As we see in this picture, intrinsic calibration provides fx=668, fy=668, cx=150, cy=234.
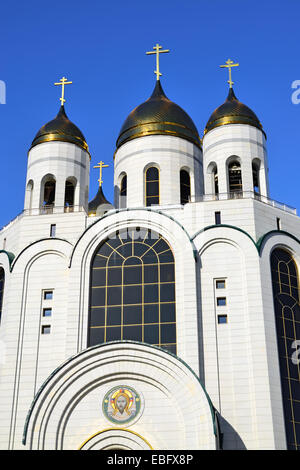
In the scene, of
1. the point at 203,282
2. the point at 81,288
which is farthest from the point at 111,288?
the point at 203,282

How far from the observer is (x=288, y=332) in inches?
1019

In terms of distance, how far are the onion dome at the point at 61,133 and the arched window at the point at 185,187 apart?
484 cm

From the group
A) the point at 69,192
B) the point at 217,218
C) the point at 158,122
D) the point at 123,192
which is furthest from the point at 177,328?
the point at 158,122

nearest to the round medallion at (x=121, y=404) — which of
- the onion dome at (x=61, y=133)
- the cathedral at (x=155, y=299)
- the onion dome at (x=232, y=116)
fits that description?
the cathedral at (x=155, y=299)

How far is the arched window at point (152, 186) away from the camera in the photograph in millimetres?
30594

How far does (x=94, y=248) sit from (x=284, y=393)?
369 inches

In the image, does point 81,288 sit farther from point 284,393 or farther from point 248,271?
point 284,393

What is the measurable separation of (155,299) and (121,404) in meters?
4.34

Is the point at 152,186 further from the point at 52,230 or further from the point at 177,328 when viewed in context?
the point at 177,328

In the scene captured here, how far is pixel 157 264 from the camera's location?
26.8 metres

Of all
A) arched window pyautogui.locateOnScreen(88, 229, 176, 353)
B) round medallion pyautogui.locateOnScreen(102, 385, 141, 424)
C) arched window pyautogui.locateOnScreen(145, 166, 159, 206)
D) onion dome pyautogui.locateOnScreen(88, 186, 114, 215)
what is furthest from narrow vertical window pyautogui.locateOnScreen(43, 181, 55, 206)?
round medallion pyautogui.locateOnScreen(102, 385, 141, 424)

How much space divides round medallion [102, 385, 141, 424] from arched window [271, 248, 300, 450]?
5.46m

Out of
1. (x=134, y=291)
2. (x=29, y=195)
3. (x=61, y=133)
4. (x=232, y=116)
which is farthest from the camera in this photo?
(x=61, y=133)

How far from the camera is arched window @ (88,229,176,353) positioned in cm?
2570
